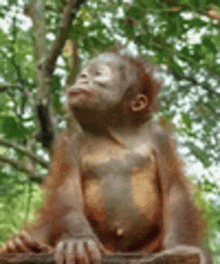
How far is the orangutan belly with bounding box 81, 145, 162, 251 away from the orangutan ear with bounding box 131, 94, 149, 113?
0.74ft

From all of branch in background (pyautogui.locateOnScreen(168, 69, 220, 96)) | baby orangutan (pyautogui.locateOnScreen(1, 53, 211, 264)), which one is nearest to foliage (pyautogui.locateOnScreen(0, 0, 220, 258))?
branch in background (pyautogui.locateOnScreen(168, 69, 220, 96))

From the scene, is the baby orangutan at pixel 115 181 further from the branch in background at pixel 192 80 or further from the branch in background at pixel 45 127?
the branch in background at pixel 192 80

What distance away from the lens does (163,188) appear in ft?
6.63

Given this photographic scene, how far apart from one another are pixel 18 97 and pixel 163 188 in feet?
10.7

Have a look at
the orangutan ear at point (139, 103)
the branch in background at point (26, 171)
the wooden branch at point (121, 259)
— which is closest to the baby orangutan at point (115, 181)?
the orangutan ear at point (139, 103)

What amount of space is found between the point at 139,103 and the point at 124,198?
0.51 meters

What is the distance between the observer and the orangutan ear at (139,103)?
7.20 ft

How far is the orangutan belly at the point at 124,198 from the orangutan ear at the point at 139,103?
0.74ft

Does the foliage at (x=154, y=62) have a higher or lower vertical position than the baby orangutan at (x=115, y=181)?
higher

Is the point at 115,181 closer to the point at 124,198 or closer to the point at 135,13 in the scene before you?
the point at 124,198

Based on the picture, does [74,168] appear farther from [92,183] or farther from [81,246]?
[81,246]

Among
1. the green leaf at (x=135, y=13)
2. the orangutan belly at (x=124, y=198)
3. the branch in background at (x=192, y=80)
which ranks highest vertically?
the green leaf at (x=135, y=13)

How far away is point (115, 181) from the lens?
202 centimetres

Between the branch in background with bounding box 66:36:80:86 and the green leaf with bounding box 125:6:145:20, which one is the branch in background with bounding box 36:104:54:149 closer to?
the branch in background with bounding box 66:36:80:86
